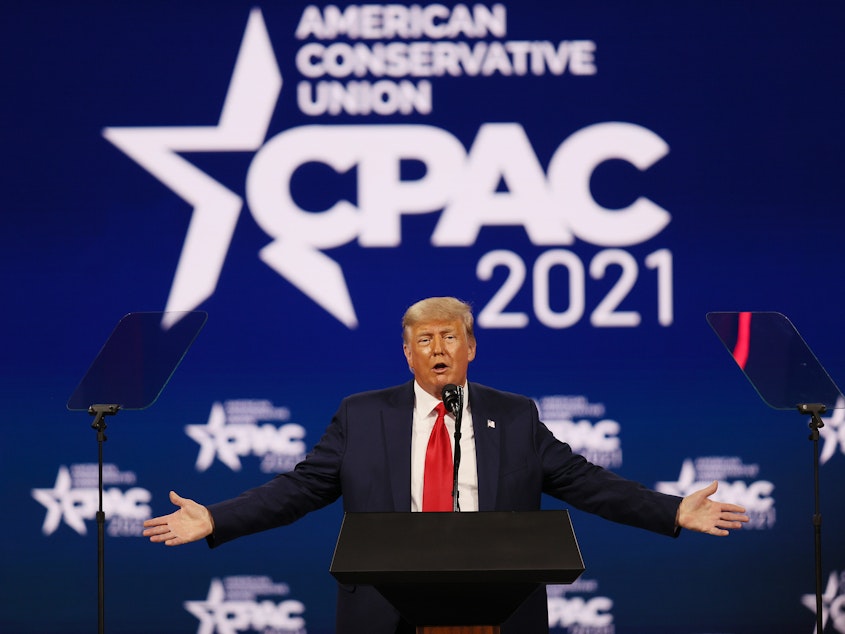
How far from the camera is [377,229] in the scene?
16.1ft

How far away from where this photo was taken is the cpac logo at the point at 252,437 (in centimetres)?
490

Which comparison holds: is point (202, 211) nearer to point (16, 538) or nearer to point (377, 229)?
point (377, 229)

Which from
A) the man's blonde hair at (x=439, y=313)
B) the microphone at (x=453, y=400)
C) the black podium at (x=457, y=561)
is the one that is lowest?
the black podium at (x=457, y=561)

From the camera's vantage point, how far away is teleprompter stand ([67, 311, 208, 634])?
13.1 feet

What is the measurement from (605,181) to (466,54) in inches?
33.1

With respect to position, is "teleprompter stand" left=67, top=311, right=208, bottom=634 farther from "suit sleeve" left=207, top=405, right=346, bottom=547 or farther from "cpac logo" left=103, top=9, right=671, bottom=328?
"suit sleeve" left=207, top=405, right=346, bottom=547

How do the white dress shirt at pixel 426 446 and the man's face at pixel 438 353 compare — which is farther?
the man's face at pixel 438 353

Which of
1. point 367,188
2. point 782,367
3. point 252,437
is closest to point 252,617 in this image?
point 252,437

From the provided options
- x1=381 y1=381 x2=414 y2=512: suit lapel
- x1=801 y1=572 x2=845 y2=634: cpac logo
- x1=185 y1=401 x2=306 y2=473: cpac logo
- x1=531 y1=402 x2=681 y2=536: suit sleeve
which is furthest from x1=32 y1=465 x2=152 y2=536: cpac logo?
x1=801 y1=572 x2=845 y2=634: cpac logo

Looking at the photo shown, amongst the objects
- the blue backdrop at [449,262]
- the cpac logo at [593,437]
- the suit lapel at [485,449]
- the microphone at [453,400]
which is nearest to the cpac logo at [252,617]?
the blue backdrop at [449,262]

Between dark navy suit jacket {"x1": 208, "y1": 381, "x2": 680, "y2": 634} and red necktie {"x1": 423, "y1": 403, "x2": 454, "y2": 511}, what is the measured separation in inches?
2.3

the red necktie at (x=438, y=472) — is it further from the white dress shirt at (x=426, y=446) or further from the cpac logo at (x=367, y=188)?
the cpac logo at (x=367, y=188)

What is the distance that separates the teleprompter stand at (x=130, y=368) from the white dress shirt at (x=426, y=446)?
113cm

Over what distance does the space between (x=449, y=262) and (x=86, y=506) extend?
1.96m
